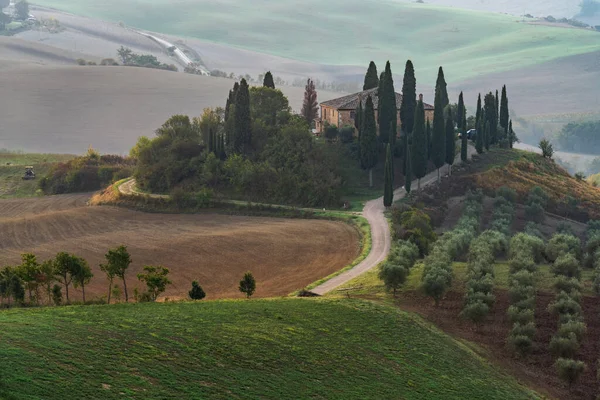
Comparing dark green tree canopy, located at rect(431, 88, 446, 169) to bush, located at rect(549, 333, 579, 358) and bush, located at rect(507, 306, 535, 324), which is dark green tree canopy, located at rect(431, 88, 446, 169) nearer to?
bush, located at rect(507, 306, 535, 324)

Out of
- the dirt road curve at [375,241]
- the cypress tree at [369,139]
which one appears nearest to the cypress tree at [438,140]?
the dirt road curve at [375,241]

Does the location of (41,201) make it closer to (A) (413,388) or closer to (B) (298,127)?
(B) (298,127)

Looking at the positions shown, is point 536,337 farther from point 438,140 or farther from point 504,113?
point 504,113

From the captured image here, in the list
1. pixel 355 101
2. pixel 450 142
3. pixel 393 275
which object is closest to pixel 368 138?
pixel 450 142

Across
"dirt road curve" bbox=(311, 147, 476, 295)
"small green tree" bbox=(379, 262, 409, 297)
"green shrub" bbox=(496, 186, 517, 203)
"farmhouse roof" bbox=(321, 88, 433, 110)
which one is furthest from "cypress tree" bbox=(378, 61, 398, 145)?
"small green tree" bbox=(379, 262, 409, 297)

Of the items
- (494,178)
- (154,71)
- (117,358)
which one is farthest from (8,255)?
(154,71)

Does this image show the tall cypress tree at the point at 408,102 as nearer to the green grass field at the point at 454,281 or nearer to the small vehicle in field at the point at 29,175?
the green grass field at the point at 454,281
